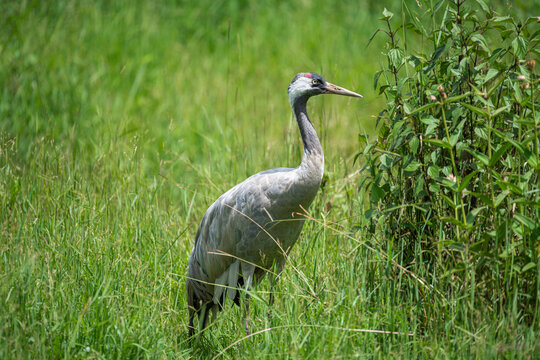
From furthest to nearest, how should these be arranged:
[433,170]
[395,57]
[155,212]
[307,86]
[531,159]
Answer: [155,212] → [307,86] → [395,57] → [433,170] → [531,159]

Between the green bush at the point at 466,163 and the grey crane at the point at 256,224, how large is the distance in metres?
0.47

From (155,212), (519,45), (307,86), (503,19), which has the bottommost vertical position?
(155,212)

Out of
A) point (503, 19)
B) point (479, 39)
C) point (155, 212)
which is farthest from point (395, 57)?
point (155, 212)

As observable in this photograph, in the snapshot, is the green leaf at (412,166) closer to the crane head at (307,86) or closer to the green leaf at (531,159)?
the green leaf at (531,159)

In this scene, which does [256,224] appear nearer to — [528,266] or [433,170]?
[433,170]

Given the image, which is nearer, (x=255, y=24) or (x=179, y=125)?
(x=179, y=125)

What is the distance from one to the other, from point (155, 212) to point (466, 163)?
2.34 m

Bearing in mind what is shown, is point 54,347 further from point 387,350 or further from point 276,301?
point 387,350

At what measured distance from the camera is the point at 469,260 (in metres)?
3.10

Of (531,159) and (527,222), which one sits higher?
(531,159)

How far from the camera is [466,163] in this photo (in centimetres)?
332

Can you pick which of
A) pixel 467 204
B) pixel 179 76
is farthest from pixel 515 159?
pixel 179 76

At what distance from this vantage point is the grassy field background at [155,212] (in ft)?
10.5

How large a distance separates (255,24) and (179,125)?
2.96m
